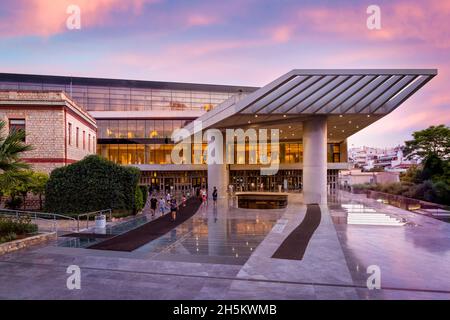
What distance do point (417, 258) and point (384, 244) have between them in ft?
6.73

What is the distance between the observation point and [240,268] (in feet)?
30.9

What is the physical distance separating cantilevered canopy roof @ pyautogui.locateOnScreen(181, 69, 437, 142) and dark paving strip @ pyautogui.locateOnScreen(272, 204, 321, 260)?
1001cm

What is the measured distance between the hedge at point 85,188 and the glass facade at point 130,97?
139 feet

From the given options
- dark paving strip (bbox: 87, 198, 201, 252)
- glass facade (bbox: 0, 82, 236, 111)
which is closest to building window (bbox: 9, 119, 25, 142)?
dark paving strip (bbox: 87, 198, 201, 252)

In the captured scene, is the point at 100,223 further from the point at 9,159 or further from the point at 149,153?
the point at 149,153

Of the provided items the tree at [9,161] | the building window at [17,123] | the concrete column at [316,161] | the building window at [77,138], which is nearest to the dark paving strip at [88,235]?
the tree at [9,161]

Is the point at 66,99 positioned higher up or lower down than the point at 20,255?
higher up

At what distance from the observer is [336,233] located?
14.9 meters

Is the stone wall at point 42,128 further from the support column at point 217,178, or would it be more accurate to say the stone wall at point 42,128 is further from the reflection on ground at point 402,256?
the reflection on ground at point 402,256

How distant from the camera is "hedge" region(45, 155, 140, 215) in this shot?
19.9 meters

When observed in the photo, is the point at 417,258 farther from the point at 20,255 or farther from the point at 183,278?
the point at 20,255

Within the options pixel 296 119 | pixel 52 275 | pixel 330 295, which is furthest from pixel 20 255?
pixel 296 119

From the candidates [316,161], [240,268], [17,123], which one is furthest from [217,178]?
[240,268]

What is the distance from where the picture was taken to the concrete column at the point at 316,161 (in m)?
27.5
